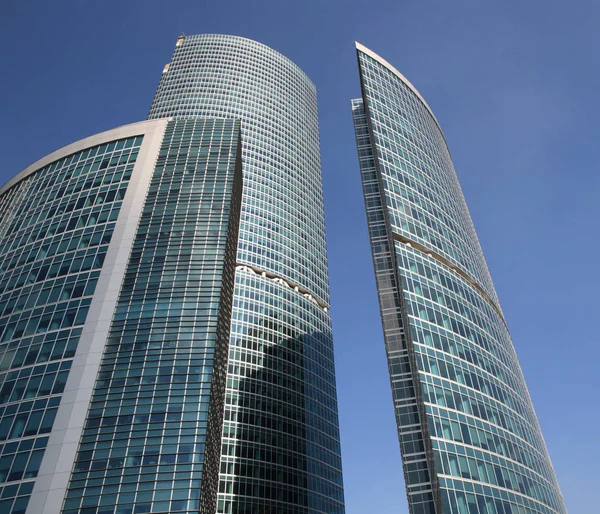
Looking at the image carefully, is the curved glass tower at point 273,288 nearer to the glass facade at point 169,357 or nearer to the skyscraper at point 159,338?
the skyscraper at point 159,338

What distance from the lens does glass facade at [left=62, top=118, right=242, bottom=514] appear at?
46.4 m

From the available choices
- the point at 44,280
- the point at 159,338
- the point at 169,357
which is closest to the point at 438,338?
the point at 169,357

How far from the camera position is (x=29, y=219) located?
7438 centimetres

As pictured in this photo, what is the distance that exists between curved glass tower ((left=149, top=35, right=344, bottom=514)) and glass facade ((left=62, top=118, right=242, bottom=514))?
27512 mm

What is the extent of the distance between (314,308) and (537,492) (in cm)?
5767

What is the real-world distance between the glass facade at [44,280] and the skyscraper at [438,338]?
35.8 metres

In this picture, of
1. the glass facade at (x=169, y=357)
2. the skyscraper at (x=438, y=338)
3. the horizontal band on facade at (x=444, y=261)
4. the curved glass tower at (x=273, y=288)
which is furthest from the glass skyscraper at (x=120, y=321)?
the curved glass tower at (x=273, y=288)

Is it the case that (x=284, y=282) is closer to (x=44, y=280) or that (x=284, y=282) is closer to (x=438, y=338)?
(x=438, y=338)

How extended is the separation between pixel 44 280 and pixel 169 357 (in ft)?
66.8

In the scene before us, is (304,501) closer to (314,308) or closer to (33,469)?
(314,308)

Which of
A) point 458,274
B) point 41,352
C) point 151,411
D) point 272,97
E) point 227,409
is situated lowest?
point 151,411

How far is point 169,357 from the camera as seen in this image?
Result: 178 feet

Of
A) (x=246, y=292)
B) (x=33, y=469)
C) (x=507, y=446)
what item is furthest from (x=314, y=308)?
(x=33, y=469)

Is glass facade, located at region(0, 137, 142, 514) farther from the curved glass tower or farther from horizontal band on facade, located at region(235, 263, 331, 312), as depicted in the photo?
horizontal band on facade, located at region(235, 263, 331, 312)
